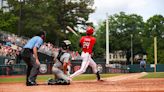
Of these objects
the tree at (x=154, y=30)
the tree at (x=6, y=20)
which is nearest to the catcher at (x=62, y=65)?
the tree at (x=6, y=20)

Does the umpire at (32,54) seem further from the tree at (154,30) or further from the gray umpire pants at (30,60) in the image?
the tree at (154,30)

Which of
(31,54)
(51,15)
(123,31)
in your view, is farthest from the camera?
(123,31)

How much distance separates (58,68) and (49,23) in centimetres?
5292

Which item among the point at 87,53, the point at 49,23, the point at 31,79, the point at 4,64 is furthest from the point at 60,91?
the point at 49,23

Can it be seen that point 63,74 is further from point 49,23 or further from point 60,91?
point 49,23

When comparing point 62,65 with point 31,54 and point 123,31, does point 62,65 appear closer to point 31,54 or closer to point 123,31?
point 31,54

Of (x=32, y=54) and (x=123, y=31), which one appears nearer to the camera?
(x=32, y=54)

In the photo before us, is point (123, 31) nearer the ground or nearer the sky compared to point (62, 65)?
nearer the sky

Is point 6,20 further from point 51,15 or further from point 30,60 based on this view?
point 30,60

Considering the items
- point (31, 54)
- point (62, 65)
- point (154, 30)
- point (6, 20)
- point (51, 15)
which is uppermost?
point (154, 30)

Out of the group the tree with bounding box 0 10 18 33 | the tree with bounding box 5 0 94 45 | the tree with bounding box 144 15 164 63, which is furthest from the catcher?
the tree with bounding box 144 15 164 63

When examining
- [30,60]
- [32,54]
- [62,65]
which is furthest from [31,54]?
[62,65]

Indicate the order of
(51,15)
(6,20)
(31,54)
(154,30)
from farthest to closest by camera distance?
(154,30) → (51,15) → (6,20) → (31,54)

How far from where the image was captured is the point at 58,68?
40.2 ft
